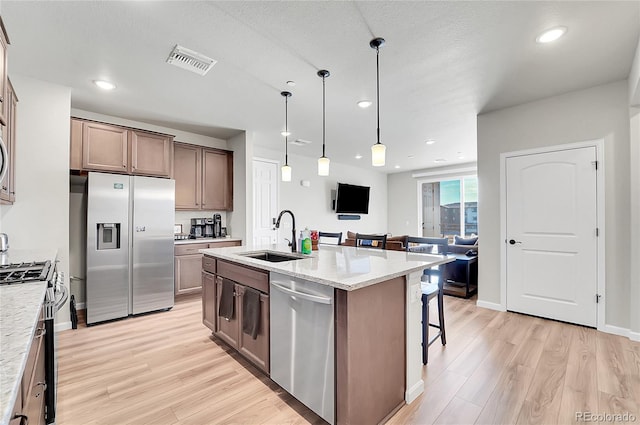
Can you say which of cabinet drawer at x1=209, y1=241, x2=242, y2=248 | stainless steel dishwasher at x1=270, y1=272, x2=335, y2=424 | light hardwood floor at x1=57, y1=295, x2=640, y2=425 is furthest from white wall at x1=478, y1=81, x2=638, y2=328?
cabinet drawer at x1=209, y1=241, x2=242, y2=248

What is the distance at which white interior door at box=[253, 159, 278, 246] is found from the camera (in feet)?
18.5

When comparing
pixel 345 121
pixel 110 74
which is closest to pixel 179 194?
pixel 110 74

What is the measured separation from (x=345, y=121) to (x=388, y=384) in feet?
11.0

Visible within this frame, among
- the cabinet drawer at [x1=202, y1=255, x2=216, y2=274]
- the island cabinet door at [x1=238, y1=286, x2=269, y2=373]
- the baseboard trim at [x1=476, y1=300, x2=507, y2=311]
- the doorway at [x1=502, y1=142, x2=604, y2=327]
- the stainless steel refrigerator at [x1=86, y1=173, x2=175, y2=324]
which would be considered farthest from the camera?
the baseboard trim at [x1=476, y1=300, x2=507, y2=311]

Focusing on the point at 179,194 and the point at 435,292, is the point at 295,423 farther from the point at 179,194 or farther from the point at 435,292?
the point at 179,194

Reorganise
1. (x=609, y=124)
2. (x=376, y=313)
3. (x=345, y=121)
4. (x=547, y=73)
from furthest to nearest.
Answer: (x=345, y=121)
(x=609, y=124)
(x=547, y=73)
(x=376, y=313)

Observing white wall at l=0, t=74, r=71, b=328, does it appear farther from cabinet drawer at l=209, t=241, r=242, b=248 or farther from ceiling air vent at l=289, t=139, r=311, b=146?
ceiling air vent at l=289, t=139, r=311, b=146

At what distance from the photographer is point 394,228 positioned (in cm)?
896

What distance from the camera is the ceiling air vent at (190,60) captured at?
2400 millimetres

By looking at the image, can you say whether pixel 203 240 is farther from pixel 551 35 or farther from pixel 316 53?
pixel 551 35

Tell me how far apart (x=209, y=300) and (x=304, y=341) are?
1471 mm

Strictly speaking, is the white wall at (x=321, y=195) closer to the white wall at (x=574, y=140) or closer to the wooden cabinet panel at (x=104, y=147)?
the wooden cabinet panel at (x=104, y=147)

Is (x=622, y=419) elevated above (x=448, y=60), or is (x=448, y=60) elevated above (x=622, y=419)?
(x=448, y=60)
